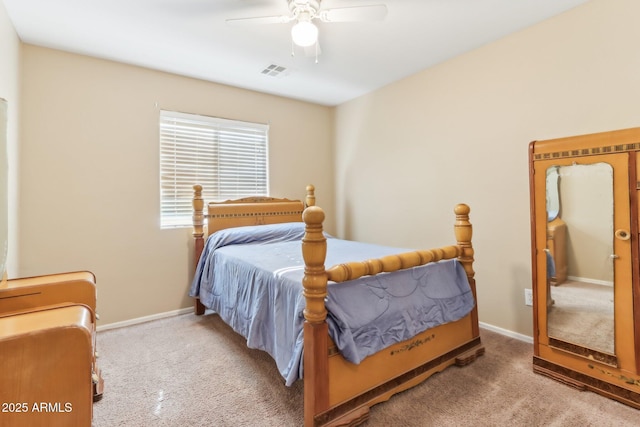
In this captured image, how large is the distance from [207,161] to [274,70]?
1194 mm

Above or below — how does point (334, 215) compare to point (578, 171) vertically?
below

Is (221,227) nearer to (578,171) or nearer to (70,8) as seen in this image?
(70,8)

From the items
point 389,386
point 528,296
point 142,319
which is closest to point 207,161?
point 142,319

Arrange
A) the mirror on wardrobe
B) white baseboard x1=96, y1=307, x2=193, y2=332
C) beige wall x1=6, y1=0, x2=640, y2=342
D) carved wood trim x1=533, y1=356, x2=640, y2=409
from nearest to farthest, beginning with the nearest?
carved wood trim x1=533, y1=356, x2=640, y2=409 < the mirror on wardrobe < beige wall x1=6, y1=0, x2=640, y2=342 < white baseboard x1=96, y1=307, x2=193, y2=332

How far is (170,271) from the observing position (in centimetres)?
309

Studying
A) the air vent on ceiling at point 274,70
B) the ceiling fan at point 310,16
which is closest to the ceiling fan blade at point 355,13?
the ceiling fan at point 310,16

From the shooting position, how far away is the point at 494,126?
2570mm

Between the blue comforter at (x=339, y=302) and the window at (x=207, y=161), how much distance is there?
0.98 m

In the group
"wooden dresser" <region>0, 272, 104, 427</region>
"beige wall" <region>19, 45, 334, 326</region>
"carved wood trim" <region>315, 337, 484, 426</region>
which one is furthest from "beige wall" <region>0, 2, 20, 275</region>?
"carved wood trim" <region>315, 337, 484, 426</region>

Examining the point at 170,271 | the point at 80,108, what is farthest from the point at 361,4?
the point at 170,271

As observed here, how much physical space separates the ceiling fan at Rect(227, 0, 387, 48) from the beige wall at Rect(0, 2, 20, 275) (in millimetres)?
1494

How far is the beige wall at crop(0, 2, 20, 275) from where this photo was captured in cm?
196

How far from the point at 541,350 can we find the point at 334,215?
276cm

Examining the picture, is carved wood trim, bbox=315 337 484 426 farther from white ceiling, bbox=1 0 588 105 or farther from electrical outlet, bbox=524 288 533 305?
white ceiling, bbox=1 0 588 105
